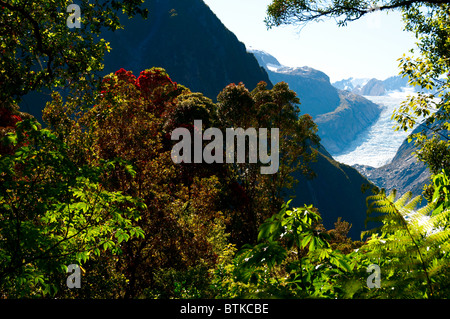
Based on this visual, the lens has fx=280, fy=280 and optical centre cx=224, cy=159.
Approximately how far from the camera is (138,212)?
5.14m

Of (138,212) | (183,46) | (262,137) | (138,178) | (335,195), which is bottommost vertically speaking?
(138,212)

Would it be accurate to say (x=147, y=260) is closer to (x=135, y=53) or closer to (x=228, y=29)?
(x=135, y=53)

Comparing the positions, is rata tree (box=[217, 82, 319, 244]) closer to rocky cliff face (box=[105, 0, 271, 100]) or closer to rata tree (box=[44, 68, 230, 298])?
rata tree (box=[44, 68, 230, 298])

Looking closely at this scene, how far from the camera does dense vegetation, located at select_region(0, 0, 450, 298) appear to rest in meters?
2.28

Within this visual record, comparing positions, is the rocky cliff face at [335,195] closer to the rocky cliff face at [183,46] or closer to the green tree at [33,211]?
the rocky cliff face at [183,46]

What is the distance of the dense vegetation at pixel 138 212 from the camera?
89.7 inches

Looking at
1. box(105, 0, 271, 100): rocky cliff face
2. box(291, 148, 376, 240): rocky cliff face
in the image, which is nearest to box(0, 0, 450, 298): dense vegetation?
box(105, 0, 271, 100): rocky cliff face

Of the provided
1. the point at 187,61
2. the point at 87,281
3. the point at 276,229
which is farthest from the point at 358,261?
the point at 187,61

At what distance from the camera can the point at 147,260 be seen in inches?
391

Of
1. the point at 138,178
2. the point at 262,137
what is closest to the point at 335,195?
the point at 262,137

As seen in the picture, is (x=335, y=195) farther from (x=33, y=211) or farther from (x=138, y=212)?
(x=33, y=211)
